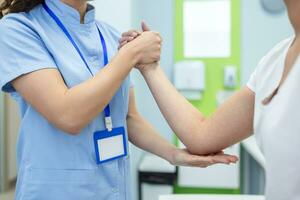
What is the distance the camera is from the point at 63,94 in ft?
3.15

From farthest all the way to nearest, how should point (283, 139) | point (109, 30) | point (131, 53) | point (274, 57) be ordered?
point (109, 30), point (131, 53), point (274, 57), point (283, 139)

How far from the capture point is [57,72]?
0.99 m

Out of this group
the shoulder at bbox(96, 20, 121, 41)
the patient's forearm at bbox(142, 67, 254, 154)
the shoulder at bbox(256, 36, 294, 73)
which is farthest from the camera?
the shoulder at bbox(96, 20, 121, 41)

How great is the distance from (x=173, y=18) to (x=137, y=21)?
1.26 ft

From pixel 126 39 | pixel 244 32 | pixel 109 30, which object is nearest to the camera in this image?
pixel 126 39

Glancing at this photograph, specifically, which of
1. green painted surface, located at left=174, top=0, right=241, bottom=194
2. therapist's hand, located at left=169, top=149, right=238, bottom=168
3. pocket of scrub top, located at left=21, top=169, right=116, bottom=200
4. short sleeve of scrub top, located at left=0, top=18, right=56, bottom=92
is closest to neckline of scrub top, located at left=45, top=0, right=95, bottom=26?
short sleeve of scrub top, located at left=0, top=18, right=56, bottom=92

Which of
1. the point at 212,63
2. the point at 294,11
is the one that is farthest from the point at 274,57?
the point at 212,63

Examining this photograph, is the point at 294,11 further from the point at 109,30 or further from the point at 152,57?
the point at 109,30

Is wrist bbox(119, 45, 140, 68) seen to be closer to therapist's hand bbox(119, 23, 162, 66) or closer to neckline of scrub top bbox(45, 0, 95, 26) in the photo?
therapist's hand bbox(119, 23, 162, 66)

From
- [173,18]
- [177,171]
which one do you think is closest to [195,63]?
[173,18]

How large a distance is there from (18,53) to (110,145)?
0.36 metres

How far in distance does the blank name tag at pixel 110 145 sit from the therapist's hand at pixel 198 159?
20 centimetres

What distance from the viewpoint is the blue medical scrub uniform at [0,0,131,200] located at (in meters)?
0.99

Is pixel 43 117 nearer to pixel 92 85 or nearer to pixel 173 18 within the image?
pixel 92 85
